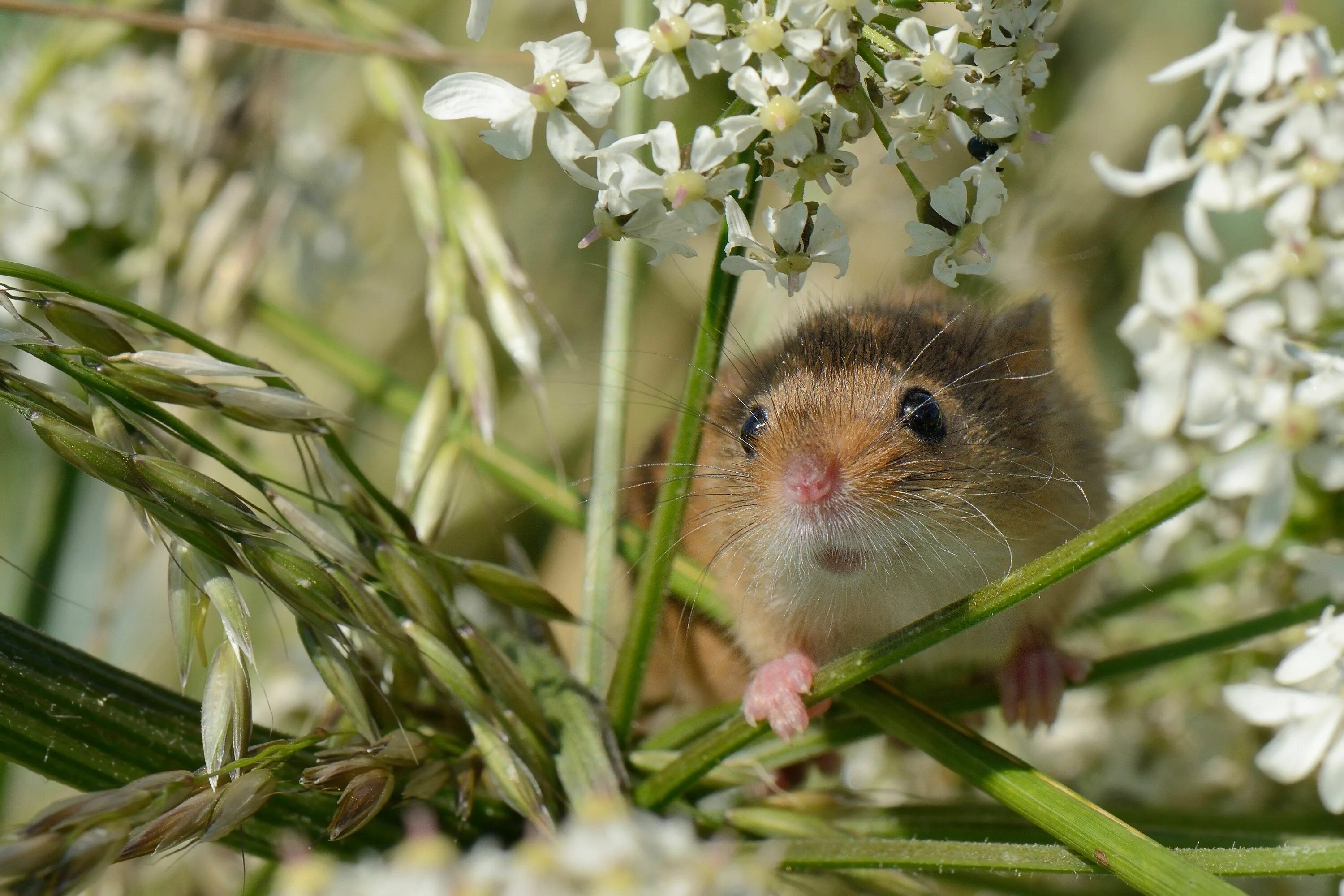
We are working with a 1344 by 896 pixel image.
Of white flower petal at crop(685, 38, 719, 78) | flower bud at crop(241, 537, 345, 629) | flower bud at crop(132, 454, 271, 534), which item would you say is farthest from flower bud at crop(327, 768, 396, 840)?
white flower petal at crop(685, 38, 719, 78)

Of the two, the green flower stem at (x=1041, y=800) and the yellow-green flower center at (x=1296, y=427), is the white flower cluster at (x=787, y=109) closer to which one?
the yellow-green flower center at (x=1296, y=427)

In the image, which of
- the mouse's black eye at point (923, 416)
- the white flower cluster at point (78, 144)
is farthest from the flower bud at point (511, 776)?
the white flower cluster at point (78, 144)

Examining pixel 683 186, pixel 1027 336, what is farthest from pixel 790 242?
pixel 1027 336

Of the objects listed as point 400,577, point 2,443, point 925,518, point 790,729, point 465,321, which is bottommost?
point 790,729

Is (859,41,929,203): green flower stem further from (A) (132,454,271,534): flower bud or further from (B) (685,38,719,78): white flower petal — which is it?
(A) (132,454,271,534): flower bud

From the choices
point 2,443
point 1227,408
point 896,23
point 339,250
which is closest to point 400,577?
point 896,23

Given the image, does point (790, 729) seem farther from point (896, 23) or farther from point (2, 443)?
point (2, 443)

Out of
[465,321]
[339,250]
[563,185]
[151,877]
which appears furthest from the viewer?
[563,185]

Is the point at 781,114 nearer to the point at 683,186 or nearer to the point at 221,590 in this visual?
the point at 683,186
